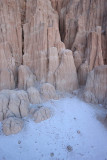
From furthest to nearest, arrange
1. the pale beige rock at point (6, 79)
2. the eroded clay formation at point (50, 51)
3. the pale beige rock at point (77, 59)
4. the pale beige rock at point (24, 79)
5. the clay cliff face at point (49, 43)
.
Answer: the pale beige rock at point (77, 59)
the clay cliff face at point (49, 43)
the pale beige rock at point (24, 79)
the pale beige rock at point (6, 79)
the eroded clay formation at point (50, 51)

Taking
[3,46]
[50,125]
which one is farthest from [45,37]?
[50,125]

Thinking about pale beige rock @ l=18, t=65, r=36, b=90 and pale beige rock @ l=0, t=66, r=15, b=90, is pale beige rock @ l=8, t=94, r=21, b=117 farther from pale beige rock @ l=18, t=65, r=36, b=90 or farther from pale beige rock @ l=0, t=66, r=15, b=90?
pale beige rock @ l=0, t=66, r=15, b=90

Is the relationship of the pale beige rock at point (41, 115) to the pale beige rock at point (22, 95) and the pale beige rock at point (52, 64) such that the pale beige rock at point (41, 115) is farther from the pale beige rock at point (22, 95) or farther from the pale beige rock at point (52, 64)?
the pale beige rock at point (52, 64)

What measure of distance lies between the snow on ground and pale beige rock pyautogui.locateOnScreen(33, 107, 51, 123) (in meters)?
0.31

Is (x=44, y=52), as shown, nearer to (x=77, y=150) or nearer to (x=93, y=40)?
(x=93, y=40)

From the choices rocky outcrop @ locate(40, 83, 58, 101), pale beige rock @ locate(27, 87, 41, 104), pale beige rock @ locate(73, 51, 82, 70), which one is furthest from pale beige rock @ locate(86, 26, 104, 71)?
pale beige rock @ locate(27, 87, 41, 104)

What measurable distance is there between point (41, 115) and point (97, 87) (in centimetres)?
645

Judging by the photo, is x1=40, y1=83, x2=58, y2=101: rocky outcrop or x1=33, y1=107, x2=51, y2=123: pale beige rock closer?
x1=33, y1=107, x2=51, y2=123: pale beige rock

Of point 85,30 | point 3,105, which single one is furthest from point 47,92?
point 85,30

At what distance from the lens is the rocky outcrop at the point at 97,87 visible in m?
10.4

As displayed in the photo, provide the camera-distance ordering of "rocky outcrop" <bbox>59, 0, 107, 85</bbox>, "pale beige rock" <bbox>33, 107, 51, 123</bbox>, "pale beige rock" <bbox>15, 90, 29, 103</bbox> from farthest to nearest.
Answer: "rocky outcrop" <bbox>59, 0, 107, 85</bbox> < "pale beige rock" <bbox>15, 90, 29, 103</bbox> < "pale beige rock" <bbox>33, 107, 51, 123</bbox>

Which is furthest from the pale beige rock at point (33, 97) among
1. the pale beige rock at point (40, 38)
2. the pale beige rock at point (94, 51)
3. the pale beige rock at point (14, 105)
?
the pale beige rock at point (94, 51)

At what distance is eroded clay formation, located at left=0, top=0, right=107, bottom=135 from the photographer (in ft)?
36.4

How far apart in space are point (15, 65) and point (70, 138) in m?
11.7
